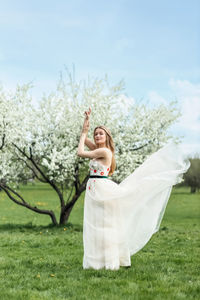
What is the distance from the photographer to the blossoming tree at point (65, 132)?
14.9m

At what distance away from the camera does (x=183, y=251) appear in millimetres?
8938

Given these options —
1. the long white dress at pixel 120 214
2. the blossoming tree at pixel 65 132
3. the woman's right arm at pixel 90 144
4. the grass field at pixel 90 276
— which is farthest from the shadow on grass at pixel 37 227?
the long white dress at pixel 120 214

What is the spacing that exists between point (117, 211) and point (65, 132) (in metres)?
9.12

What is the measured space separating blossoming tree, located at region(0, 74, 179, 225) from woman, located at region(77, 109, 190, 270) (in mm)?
7873

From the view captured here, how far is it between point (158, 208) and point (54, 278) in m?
2.12

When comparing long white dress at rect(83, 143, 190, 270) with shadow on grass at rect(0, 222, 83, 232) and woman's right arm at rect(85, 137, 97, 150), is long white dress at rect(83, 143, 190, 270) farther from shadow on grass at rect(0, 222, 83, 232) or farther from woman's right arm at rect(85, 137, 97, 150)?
shadow on grass at rect(0, 222, 83, 232)

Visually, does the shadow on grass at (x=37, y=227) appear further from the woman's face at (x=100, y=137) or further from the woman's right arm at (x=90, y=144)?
the woman's face at (x=100, y=137)

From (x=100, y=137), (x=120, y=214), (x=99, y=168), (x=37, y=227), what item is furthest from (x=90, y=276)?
(x=37, y=227)

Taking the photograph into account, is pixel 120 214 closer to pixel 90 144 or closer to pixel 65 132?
pixel 90 144

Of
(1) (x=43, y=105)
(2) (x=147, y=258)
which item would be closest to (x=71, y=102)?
(1) (x=43, y=105)

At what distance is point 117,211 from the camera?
21.6 feet

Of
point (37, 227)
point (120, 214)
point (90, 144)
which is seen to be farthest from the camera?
point (37, 227)

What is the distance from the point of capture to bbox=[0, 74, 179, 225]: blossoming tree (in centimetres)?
1489

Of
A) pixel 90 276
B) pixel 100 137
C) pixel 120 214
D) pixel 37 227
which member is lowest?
pixel 37 227
